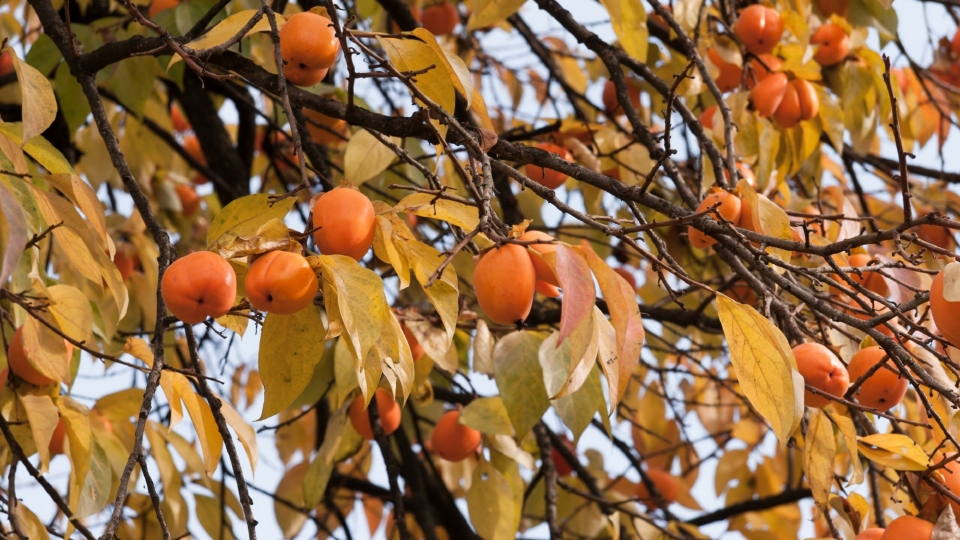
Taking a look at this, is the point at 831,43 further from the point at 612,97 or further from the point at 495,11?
the point at 495,11

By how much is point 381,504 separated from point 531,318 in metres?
1.49

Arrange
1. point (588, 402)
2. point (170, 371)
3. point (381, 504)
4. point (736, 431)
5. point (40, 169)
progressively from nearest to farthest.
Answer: point (170, 371), point (588, 402), point (40, 169), point (736, 431), point (381, 504)

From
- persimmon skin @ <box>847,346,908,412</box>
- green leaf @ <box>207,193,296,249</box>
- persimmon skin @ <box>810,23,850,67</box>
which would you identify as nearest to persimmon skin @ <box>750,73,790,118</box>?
persimmon skin @ <box>810,23,850,67</box>

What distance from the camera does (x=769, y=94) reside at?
1.97 metres

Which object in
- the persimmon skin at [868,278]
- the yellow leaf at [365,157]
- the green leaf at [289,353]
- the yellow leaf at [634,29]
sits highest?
the yellow leaf at [634,29]

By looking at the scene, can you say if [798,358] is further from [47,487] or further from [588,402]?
[47,487]

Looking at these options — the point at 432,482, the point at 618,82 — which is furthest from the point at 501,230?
the point at 432,482

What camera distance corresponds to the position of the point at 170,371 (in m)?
1.25

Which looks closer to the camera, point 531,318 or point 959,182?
point 531,318

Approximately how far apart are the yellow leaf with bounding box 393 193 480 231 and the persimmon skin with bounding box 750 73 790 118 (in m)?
1.05

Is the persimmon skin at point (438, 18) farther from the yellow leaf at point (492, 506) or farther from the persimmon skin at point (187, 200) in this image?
the yellow leaf at point (492, 506)

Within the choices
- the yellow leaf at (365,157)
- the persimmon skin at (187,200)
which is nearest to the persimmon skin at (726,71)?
the yellow leaf at (365,157)

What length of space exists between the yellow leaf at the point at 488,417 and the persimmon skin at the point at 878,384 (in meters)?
0.64

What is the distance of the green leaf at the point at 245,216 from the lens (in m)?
1.17
